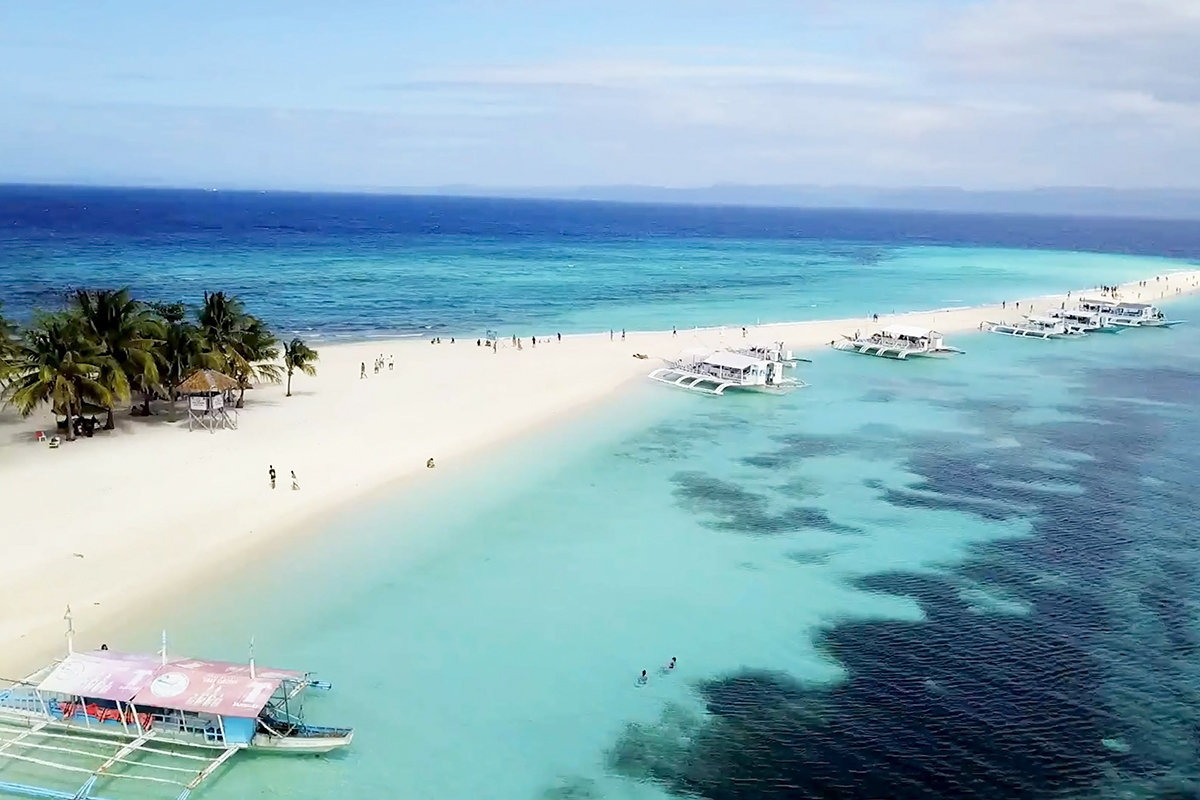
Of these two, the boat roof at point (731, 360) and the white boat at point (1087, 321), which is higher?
the white boat at point (1087, 321)

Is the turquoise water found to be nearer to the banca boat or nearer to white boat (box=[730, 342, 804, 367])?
the banca boat

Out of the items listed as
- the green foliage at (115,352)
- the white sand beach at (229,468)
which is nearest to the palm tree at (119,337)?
the green foliage at (115,352)

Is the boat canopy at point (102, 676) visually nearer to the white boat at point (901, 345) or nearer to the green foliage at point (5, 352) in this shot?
the green foliage at point (5, 352)

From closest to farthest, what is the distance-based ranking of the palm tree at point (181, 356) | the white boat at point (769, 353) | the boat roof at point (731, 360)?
the palm tree at point (181, 356) → the boat roof at point (731, 360) → the white boat at point (769, 353)

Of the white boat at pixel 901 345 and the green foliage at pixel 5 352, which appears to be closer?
the green foliage at pixel 5 352

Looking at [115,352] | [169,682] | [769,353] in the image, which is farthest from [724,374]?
[169,682]

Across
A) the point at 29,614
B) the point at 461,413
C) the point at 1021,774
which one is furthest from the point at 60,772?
the point at 461,413

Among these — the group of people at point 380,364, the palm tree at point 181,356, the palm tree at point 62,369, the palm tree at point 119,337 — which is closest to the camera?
the palm tree at point 62,369

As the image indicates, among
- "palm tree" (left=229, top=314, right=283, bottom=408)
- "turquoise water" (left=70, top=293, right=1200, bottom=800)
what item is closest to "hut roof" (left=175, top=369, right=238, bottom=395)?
"palm tree" (left=229, top=314, right=283, bottom=408)
